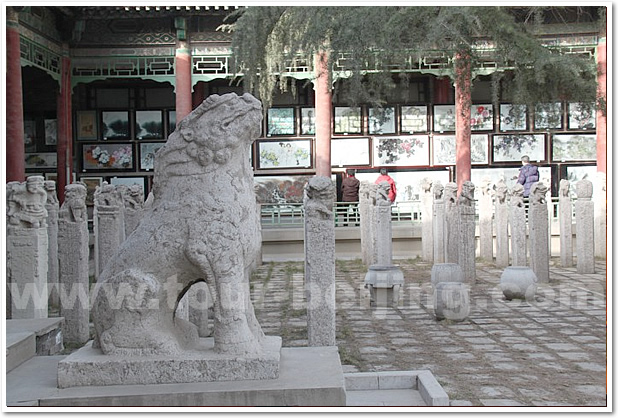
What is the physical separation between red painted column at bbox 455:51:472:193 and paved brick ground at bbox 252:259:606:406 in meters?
2.69

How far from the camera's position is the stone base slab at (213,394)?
3279 mm

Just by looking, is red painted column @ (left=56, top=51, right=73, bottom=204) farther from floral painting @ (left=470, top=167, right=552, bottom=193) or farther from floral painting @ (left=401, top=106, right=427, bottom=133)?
floral painting @ (left=470, top=167, right=552, bottom=193)

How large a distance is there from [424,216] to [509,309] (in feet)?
15.8

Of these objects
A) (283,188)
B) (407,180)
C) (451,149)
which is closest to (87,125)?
(283,188)

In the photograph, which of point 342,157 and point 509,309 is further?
point 342,157

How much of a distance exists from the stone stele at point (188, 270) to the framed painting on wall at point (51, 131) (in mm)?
13884

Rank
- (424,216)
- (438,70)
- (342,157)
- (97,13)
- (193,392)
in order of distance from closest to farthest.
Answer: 1. (193,392)
2. (424,216)
3. (97,13)
4. (438,70)
5. (342,157)

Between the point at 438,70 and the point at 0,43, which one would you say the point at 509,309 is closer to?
the point at 0,43

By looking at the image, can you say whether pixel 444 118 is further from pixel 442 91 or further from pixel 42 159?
pixel 42 159

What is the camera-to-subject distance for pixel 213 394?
3293 millimetres

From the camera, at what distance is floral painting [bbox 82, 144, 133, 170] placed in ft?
54.3

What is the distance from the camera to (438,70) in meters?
14.8

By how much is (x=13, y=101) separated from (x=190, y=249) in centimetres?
912

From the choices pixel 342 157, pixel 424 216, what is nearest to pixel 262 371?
pixel 424 216
